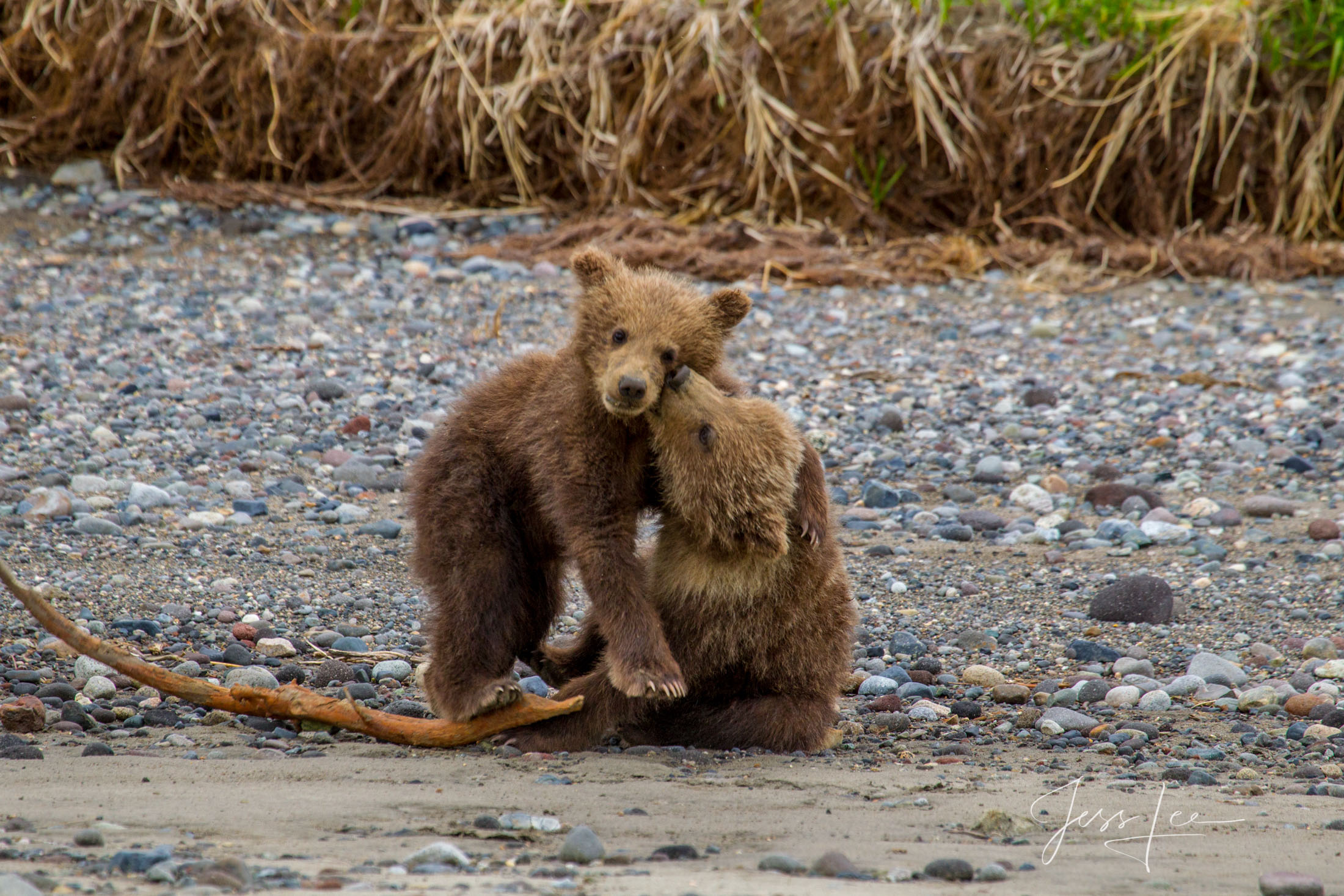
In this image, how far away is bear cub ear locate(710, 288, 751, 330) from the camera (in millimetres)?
4457

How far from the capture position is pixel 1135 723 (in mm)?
4453

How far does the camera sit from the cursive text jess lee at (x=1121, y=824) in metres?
3.21

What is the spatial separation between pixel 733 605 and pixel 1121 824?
4.38ft

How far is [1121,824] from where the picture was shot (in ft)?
11.3

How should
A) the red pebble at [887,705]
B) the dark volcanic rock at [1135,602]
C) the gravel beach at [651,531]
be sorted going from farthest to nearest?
the dark volcanic rock at [1135,602] → the red pebble at [887,705] → the gravel beach at [651,531]

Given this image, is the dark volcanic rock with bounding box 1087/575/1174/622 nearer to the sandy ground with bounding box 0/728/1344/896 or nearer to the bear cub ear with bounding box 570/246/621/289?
the sandy ground with bounding box 0/728/1344/896

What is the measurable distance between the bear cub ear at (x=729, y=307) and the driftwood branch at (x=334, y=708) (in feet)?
4.23

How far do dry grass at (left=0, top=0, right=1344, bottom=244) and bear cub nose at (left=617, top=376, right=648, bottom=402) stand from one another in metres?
6.96

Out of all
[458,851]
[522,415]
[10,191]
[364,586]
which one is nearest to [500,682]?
[522,415]

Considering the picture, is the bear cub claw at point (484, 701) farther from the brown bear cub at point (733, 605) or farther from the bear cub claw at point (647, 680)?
the bear cub claw at point (647, 680)

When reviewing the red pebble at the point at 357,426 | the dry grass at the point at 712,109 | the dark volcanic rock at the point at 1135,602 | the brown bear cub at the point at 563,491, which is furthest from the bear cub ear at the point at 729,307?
the dry grass at the point at 712,109

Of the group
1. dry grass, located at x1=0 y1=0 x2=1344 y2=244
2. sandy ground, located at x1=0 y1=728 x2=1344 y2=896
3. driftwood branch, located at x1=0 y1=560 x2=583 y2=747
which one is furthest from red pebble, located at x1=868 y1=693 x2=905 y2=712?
dry grass, located at x1=0 y1=0 x2=1344 y2=244

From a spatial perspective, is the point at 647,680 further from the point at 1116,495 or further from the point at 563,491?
the point at 1116,495

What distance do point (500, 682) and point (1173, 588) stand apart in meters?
3.05
